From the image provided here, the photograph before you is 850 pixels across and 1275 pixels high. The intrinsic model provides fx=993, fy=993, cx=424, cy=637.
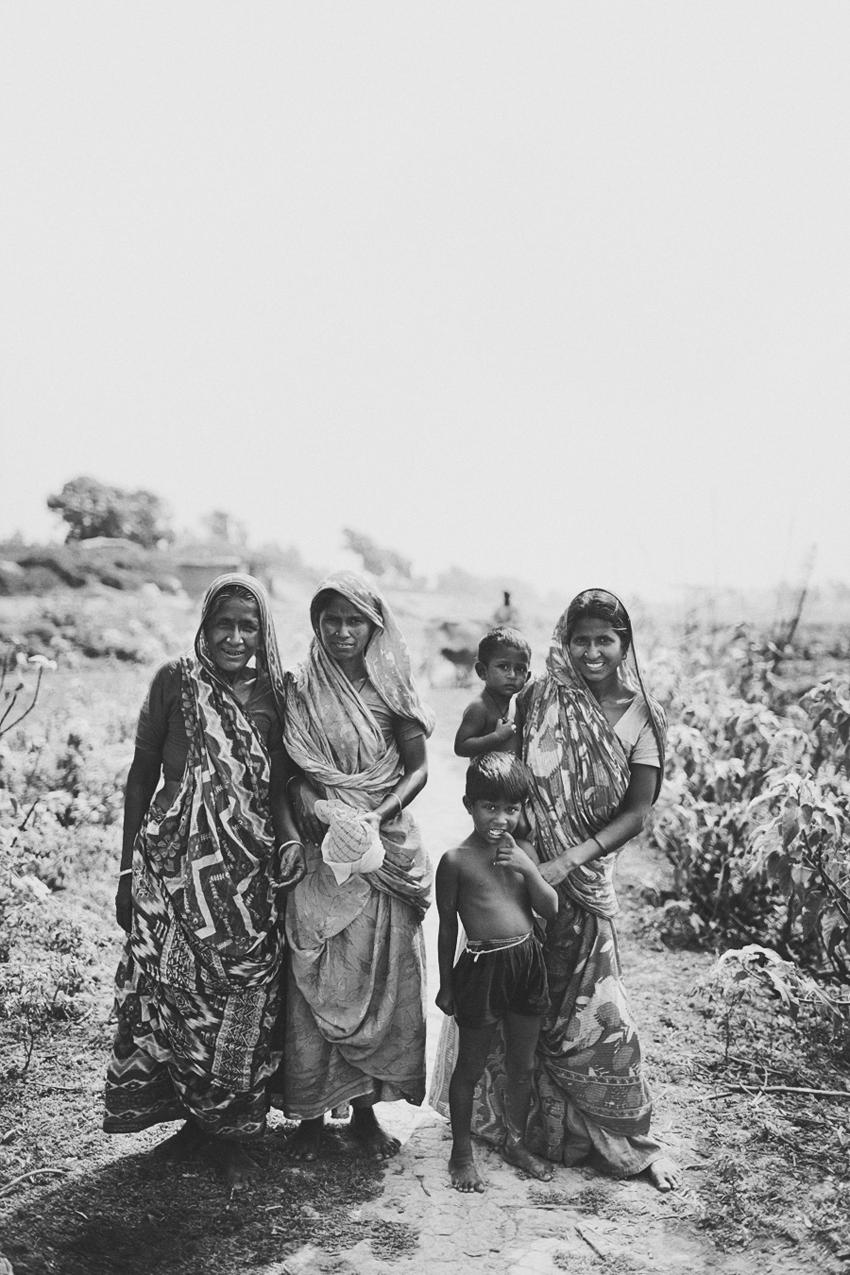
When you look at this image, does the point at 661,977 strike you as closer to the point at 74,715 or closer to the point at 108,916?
the point at 108,916

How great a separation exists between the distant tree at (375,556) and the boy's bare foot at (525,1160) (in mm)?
25983

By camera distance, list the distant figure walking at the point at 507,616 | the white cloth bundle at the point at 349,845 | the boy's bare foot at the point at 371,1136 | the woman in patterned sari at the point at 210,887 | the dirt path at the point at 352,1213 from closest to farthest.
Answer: the dirt path at the point at 352,1213, the white cloth bundle at the point at 349,845, the woman in patterned sari at the point at 210,887, the boy's bare foot at the point at 371,1136, the distant figure walking at the point at 507,616

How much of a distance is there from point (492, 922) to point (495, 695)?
743 mm

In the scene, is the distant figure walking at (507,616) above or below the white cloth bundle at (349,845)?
above

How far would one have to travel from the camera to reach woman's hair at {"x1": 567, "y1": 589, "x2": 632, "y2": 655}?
3.03 m

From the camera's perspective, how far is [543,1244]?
9.09 feet

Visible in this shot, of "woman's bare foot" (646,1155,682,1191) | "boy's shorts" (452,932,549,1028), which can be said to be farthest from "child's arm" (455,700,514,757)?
"woman's bare foot" (646,1155,682,1191)

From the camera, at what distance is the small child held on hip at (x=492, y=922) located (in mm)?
2914

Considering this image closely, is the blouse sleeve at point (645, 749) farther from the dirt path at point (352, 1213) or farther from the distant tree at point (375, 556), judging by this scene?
the distant tree at point (375, 556)

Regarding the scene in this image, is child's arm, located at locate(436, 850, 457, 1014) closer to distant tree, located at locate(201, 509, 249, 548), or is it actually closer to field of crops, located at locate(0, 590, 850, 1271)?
field of crops, located at locate(0, 590, 850, 1271)

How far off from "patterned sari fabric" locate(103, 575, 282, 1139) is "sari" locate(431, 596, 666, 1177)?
2.65 ft

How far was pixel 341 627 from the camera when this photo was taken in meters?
3.04

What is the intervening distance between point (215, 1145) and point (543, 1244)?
1.06 metres

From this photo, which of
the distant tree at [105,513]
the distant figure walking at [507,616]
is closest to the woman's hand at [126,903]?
the distant figure walking at [507,616]
